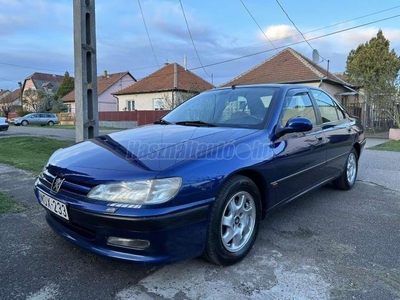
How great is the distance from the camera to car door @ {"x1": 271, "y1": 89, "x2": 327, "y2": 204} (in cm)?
314

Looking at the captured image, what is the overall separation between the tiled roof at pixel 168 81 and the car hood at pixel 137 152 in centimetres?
2523

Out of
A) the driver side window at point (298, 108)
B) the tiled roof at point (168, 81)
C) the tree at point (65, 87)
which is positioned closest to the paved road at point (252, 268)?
the driver side window at point (298, 108)

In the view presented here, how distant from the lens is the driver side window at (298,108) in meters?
3.46

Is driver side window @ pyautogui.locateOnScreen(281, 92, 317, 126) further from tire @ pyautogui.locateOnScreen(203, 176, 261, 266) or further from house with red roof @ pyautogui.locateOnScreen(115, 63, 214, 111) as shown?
house with red roof @ pyautogui.locateOnScreen(115, 63, 214, 111)

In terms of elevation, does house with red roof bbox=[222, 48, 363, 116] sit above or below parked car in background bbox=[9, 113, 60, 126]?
above

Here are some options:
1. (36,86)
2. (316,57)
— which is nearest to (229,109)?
(316,57)

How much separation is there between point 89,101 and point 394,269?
5.36 metres

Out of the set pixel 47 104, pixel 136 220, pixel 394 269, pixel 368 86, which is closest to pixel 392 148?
pixel 368 86

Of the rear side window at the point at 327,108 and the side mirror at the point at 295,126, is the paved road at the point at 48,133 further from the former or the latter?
the side mirror at the point at 295,126

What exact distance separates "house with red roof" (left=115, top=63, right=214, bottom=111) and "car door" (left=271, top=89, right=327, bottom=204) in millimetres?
22877

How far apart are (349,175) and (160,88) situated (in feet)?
83.7

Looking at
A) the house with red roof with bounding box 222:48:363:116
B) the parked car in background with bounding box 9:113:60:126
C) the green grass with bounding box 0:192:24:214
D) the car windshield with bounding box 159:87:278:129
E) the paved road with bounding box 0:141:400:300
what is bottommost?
the paved road with bounding box 0:141:400:300

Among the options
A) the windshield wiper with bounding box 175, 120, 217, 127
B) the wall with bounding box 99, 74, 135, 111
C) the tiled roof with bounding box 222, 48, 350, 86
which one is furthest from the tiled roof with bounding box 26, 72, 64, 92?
the windshield wiper with bounding box 175, 120, 217, 127

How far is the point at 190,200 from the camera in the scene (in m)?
2.27
